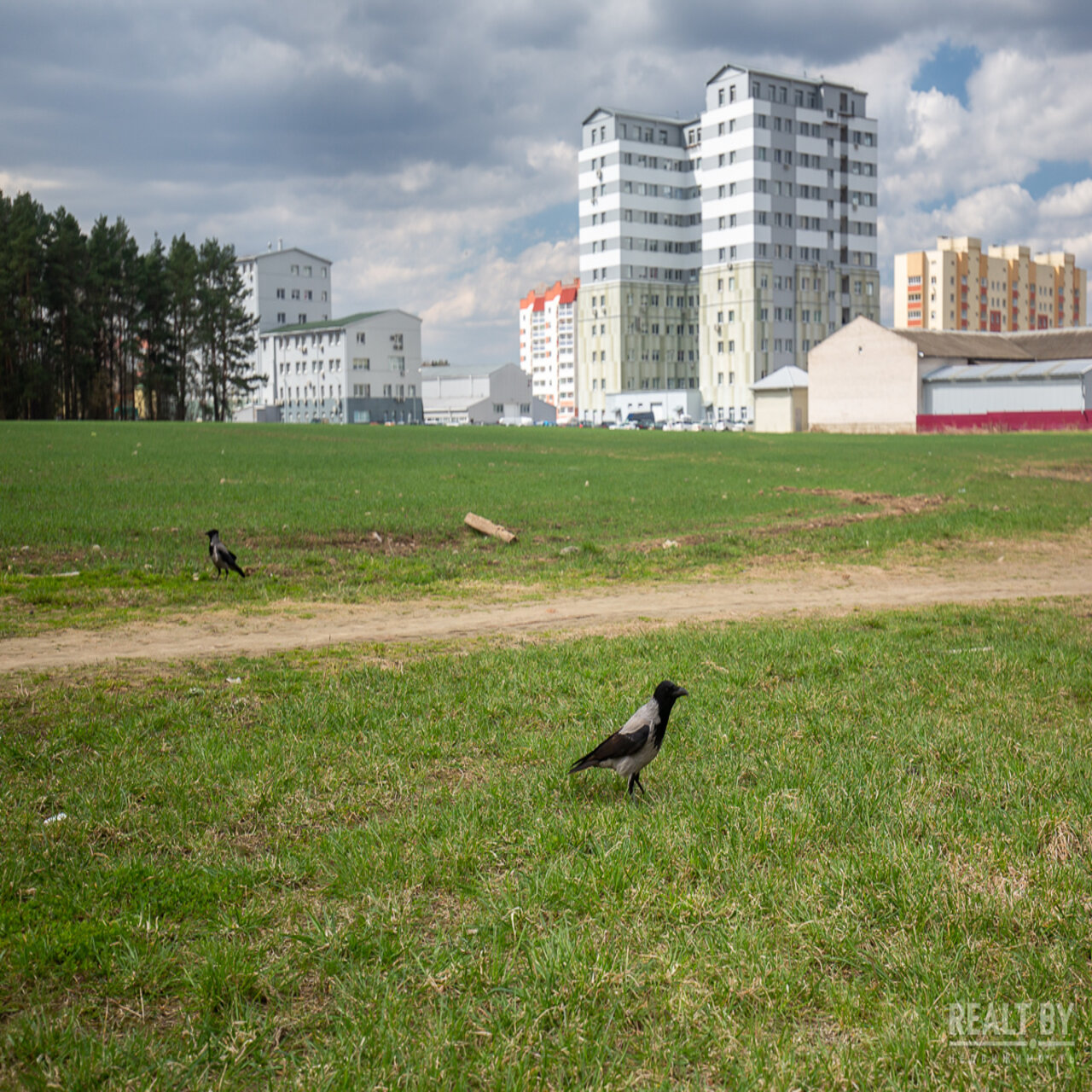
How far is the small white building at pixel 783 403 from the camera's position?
94.4 meters

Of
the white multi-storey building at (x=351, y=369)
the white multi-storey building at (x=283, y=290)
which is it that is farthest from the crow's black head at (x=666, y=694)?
the white multi-storey building at (x=283, y=290)

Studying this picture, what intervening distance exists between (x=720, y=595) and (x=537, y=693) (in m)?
6.23

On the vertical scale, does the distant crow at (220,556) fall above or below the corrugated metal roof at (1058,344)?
below

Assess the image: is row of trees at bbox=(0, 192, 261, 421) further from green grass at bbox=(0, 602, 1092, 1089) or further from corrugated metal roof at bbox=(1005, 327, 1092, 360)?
green grass at bbox=(0, 602, 1092, 1089)

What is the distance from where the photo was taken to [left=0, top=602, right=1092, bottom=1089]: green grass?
3.47 m

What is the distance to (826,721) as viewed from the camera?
718 cm

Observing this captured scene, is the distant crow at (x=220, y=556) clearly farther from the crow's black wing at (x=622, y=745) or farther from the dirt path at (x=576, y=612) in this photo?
the crow's black wing at (x=622, y=745)

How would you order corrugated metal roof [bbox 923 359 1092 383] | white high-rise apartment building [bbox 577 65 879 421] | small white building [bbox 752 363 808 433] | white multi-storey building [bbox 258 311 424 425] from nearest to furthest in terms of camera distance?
1. corrugated metal roof [bbox 923 359 1092 383]
2. small white building [bbox 752 363 808 433]
3. white multi-storey building [bbox 258 311 424 425]
4. white high-rise apartment building [bbox 577 65 879 421]

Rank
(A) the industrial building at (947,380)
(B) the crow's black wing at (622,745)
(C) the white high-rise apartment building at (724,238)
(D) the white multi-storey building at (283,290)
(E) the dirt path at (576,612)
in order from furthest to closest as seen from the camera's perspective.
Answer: (D) the white multi-storey building at (283,290) < (C) the white high-rise apartment building at (724,238) < (A) the industrial building at (947,380) < (E) the dirt path at (576,612) < (B) the crow's black wing at (622,745)

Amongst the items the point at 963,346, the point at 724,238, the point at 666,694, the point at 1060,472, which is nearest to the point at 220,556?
the point at 666,694

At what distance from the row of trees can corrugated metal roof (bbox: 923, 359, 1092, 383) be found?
63.3 m

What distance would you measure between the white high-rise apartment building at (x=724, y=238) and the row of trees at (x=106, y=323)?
58.7 m

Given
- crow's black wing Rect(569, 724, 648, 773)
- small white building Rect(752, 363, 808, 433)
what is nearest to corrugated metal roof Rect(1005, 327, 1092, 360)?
small white building Rect(752, 363, 808, 433)

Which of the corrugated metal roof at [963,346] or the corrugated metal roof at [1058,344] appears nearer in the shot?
the corrugated metal roof at [963,346]
